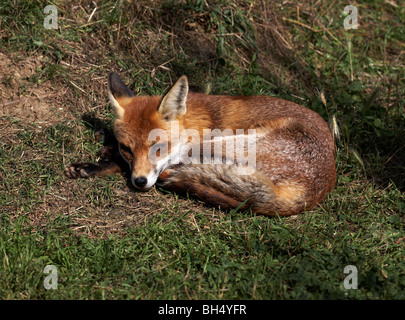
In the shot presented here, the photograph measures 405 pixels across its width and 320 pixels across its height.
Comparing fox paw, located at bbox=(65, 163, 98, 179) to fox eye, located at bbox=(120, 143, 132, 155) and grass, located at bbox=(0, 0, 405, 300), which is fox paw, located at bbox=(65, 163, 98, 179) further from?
fox eye, located at bbox=(120, 143, 132, 155)

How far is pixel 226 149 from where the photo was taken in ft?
11.8

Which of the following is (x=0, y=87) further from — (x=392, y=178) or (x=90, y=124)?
(x=392, y=178)

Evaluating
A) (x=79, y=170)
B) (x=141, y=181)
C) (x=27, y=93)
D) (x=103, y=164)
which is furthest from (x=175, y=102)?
(x=27, y=93)

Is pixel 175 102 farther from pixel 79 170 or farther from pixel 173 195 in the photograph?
pixel 79 170

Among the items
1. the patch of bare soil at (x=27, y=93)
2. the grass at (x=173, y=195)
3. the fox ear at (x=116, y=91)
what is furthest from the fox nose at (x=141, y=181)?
the patch of bare soil at (x=27, y=93)

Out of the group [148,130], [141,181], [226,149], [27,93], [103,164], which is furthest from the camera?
[27,93]

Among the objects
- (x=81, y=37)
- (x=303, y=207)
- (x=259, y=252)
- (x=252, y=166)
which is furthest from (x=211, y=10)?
(x=259, y=252)

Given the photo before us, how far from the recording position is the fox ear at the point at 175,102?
134 inches

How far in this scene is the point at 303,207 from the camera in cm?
343

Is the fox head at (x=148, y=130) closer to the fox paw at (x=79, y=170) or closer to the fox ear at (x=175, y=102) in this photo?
the fox ear at (x=175, y=102)

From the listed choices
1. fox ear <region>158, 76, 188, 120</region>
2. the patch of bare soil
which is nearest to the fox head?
fox ear <region>158, 76, 188, 120</region>

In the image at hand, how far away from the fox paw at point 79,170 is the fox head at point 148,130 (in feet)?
1.06

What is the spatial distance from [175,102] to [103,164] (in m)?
0.90

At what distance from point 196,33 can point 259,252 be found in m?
3.07
